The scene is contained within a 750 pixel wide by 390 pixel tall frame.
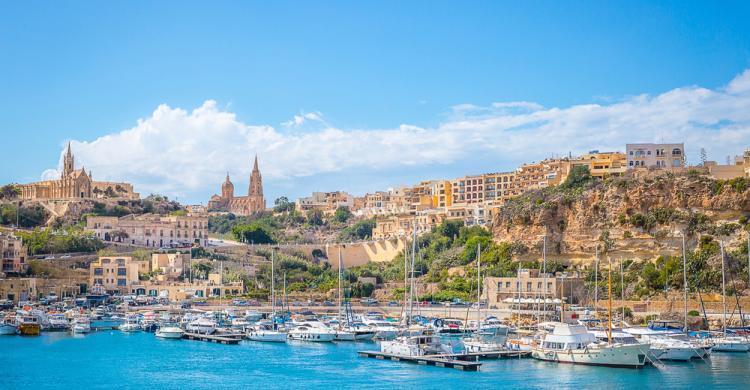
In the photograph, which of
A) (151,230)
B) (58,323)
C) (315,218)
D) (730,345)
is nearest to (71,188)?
(151,230)

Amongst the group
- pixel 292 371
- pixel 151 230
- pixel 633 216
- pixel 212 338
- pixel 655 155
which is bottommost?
pixel 292 371

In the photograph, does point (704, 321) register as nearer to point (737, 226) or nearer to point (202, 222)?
point (737, 226)

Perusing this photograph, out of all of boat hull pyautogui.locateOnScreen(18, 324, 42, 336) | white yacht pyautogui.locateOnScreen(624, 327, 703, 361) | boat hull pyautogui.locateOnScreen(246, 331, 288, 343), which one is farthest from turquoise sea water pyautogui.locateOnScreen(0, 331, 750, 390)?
boat hull pyautogui.locateOnScreen(18, 324, 42, 336)

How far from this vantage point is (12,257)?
254 feet

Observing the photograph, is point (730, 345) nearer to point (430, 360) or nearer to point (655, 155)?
point (430, 360)

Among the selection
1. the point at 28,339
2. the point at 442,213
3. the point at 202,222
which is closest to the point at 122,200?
the point at 202,222

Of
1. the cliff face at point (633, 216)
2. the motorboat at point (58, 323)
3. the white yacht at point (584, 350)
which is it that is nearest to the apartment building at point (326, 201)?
the cliff face at point (633, 216)

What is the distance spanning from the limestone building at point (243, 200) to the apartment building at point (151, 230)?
45.1 meters

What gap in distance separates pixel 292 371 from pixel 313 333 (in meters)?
10.8

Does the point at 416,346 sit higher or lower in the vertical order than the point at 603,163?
lower

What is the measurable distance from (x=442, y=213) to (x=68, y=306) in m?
36.5

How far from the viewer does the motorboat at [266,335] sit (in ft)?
Answer: 177

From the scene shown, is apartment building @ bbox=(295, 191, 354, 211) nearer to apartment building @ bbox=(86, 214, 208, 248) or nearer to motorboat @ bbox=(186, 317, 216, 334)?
apartment building @ bbox=(86, 214, 208, 248)

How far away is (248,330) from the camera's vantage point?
55.9 metres
